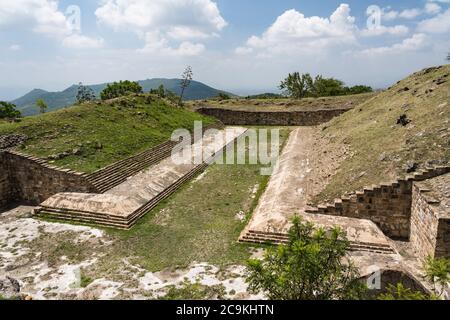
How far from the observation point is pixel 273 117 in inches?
1441

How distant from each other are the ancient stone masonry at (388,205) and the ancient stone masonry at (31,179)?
37.0 ft

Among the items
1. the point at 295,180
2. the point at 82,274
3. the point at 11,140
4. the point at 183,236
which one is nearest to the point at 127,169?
the point at 11,140

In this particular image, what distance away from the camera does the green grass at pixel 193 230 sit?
10.0 metres

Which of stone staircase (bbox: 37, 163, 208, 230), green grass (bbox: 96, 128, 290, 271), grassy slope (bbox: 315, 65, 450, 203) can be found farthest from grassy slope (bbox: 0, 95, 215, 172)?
grassy slope (bbox: 315, 65, 450, 203)

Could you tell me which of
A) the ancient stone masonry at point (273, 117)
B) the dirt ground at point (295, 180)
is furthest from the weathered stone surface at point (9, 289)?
the ancient stone masonry at point (273, 117)

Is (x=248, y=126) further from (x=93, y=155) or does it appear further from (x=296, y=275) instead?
(x=296, y=275)

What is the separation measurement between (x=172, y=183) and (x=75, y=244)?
637cm

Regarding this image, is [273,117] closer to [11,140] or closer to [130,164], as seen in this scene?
[130,164]

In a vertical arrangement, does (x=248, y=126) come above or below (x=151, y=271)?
above

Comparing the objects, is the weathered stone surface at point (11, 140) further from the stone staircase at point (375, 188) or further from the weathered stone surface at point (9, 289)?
the stone staircase at point (375, 188)

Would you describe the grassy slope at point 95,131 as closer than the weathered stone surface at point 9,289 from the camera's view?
No

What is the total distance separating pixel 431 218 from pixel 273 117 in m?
28.2

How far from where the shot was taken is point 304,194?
1375 cm
